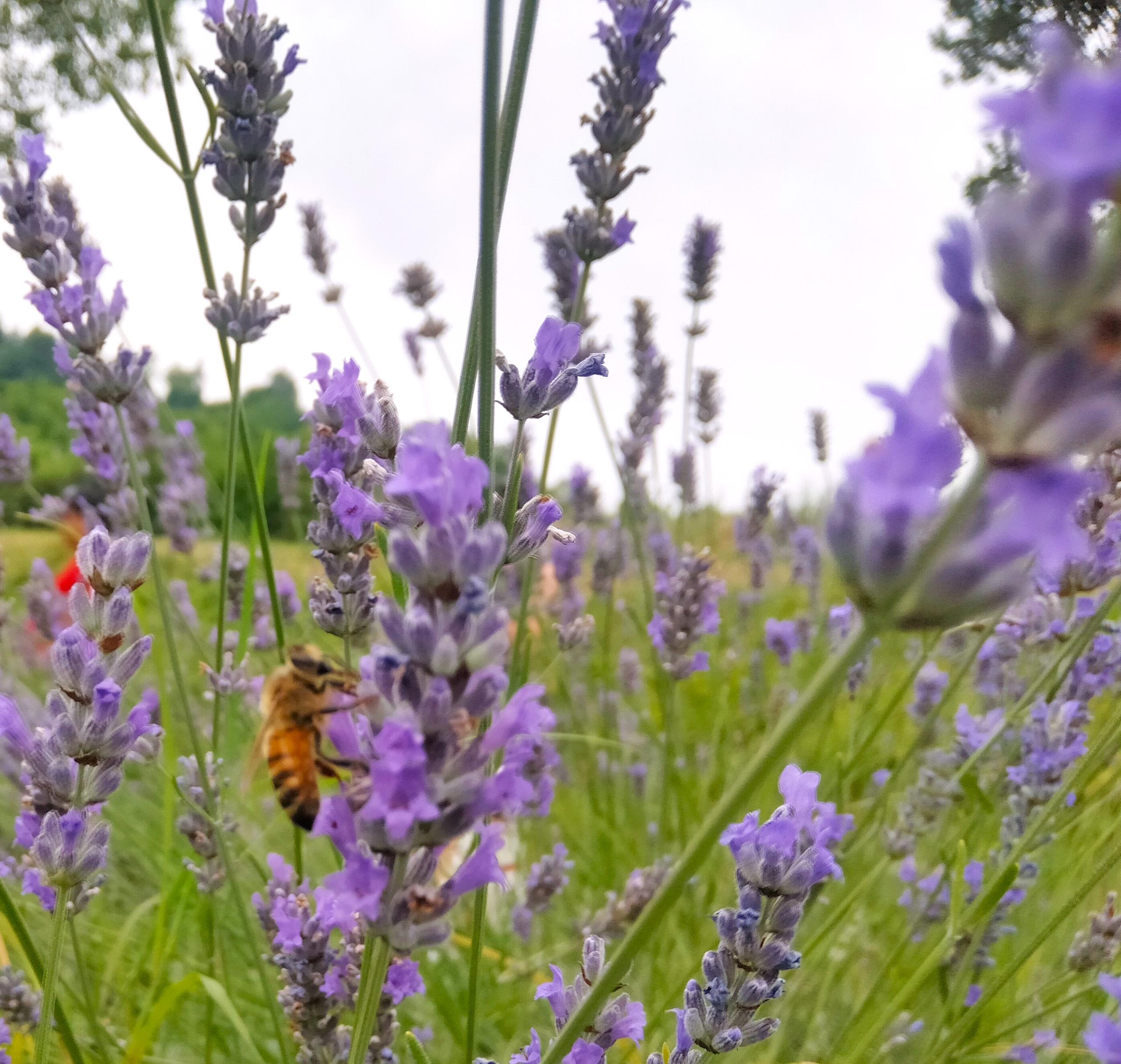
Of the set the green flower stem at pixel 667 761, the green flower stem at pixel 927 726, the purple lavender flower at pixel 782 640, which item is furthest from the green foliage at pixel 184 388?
the green flower stem at pixel 927 726

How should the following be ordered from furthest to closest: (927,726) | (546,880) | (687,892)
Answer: (687,892)
(546,880)
(927,726)

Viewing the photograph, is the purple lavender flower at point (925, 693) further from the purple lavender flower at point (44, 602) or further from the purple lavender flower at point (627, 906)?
the purple lavender flower at point (44, 602)

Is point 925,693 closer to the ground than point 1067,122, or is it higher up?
higher up

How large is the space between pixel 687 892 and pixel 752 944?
4.65ft

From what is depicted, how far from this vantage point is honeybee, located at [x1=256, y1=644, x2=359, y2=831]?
1.06 meters

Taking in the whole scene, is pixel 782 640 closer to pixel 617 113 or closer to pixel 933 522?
pixel 617 113

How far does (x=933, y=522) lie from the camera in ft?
1.40

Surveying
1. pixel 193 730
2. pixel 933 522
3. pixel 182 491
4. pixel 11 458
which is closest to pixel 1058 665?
pixel 933 522

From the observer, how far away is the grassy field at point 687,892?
4.70ft

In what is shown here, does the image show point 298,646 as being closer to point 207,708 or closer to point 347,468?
point 347,468

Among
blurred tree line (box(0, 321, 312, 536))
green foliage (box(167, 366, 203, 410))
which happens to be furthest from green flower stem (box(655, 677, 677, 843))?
green foliage (box(167, 366, 203, 410))

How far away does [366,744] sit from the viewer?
21.5 inches

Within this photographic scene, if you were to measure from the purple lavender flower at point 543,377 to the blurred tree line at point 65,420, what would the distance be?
2003 mm

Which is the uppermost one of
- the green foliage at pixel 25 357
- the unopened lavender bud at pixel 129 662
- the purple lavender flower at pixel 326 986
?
the green foliage at pixel 25 357
